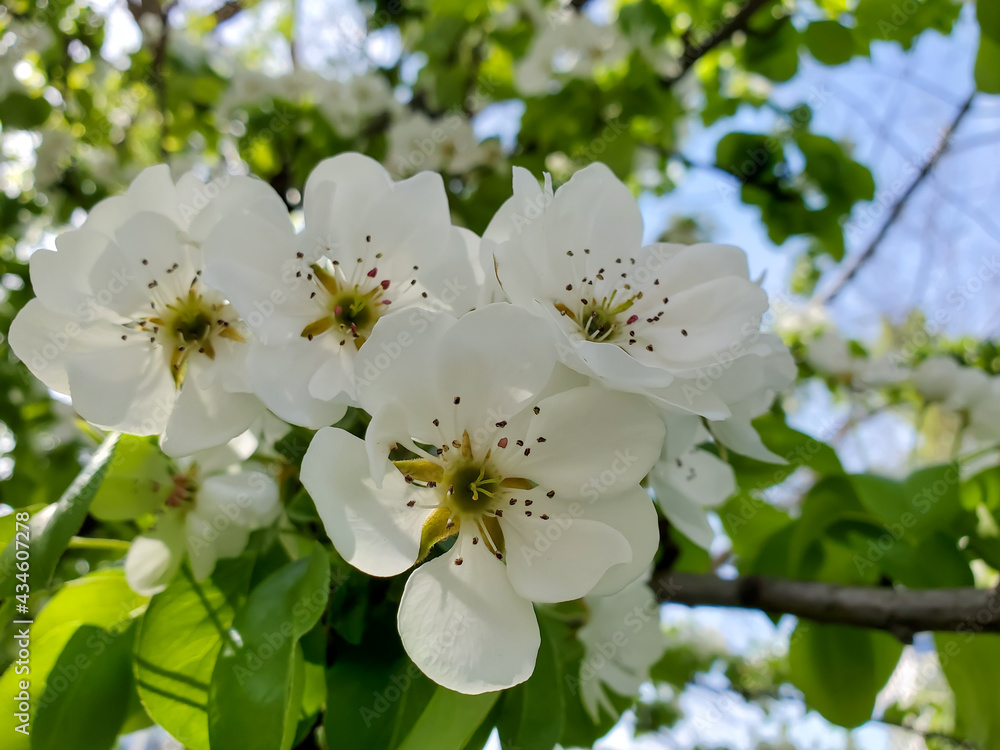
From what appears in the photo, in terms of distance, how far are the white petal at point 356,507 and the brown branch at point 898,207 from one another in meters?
2.61

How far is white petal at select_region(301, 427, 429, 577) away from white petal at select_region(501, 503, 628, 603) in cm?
10

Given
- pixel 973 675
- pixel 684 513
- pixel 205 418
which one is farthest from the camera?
pixel 973 675

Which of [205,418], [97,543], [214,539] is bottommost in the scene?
[97,543]

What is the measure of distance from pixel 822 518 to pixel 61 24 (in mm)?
2527

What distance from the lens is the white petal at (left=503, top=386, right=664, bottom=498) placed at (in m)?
0.65

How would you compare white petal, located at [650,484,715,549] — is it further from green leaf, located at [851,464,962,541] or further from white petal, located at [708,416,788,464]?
green leaf, located at [851,464,962,541]

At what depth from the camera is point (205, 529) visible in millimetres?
862

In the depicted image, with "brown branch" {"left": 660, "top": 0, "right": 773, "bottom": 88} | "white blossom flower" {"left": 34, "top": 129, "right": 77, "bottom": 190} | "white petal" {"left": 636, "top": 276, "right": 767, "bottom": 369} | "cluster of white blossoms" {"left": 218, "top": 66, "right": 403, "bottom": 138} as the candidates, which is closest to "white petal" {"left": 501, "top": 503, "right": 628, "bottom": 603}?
"white petal" {"left": 636, "top": 276, "right": 767, "bottom": 369}

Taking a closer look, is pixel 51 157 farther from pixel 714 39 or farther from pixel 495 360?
pixel 495 360

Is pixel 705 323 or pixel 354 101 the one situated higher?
pixel 705 323

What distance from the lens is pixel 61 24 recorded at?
214cm

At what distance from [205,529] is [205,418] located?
206mm

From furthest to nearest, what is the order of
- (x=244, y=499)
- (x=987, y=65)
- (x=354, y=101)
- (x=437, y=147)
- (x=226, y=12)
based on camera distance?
(x=226, y=12) < (x=354, y=101) < (x=437, y=147) < (x=987, y=65) < (x=244, y=499)

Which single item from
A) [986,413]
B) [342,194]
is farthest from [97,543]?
[986,413]
